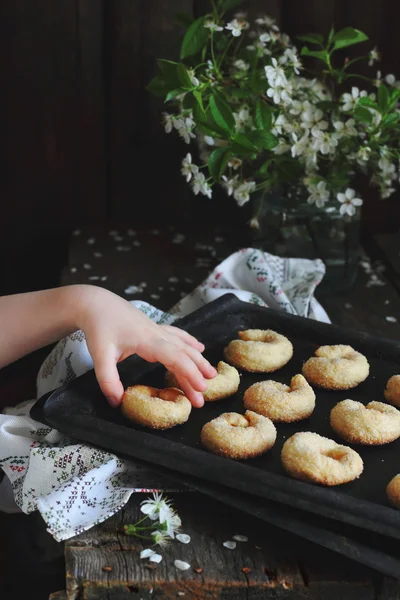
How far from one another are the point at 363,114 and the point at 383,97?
5 centimetres

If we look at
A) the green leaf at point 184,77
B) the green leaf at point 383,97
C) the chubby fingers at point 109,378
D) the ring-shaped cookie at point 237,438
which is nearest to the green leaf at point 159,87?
the green leaf at point 184,77

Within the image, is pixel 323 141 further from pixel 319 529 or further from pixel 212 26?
pixel 319 529

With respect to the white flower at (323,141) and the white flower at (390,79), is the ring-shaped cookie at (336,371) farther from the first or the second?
the white flower at (390,79)

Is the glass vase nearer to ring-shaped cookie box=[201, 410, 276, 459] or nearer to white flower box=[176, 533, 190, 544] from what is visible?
ring-shaped cookie box=[201, 410, 276, 459]

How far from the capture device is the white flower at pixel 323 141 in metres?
1.64

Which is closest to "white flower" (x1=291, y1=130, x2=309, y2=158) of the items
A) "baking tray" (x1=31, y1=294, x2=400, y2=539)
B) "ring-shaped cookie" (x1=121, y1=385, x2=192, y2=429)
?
"baking tray" (x1=31, y1=294, x2=400, y2=539)

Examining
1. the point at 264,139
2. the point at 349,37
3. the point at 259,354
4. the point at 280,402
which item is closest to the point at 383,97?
the point at 349,37

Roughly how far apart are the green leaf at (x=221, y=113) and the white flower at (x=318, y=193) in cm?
24

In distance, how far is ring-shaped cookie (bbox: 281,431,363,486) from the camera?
1030mm

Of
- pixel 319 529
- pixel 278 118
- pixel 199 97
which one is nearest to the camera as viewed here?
pixel 319 529

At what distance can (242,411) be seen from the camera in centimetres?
123

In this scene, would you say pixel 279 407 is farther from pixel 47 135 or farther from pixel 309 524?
pixel 47 135

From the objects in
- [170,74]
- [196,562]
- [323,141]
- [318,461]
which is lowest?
[196,562]

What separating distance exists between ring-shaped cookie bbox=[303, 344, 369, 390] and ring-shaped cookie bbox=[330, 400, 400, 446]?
10 centimetres
